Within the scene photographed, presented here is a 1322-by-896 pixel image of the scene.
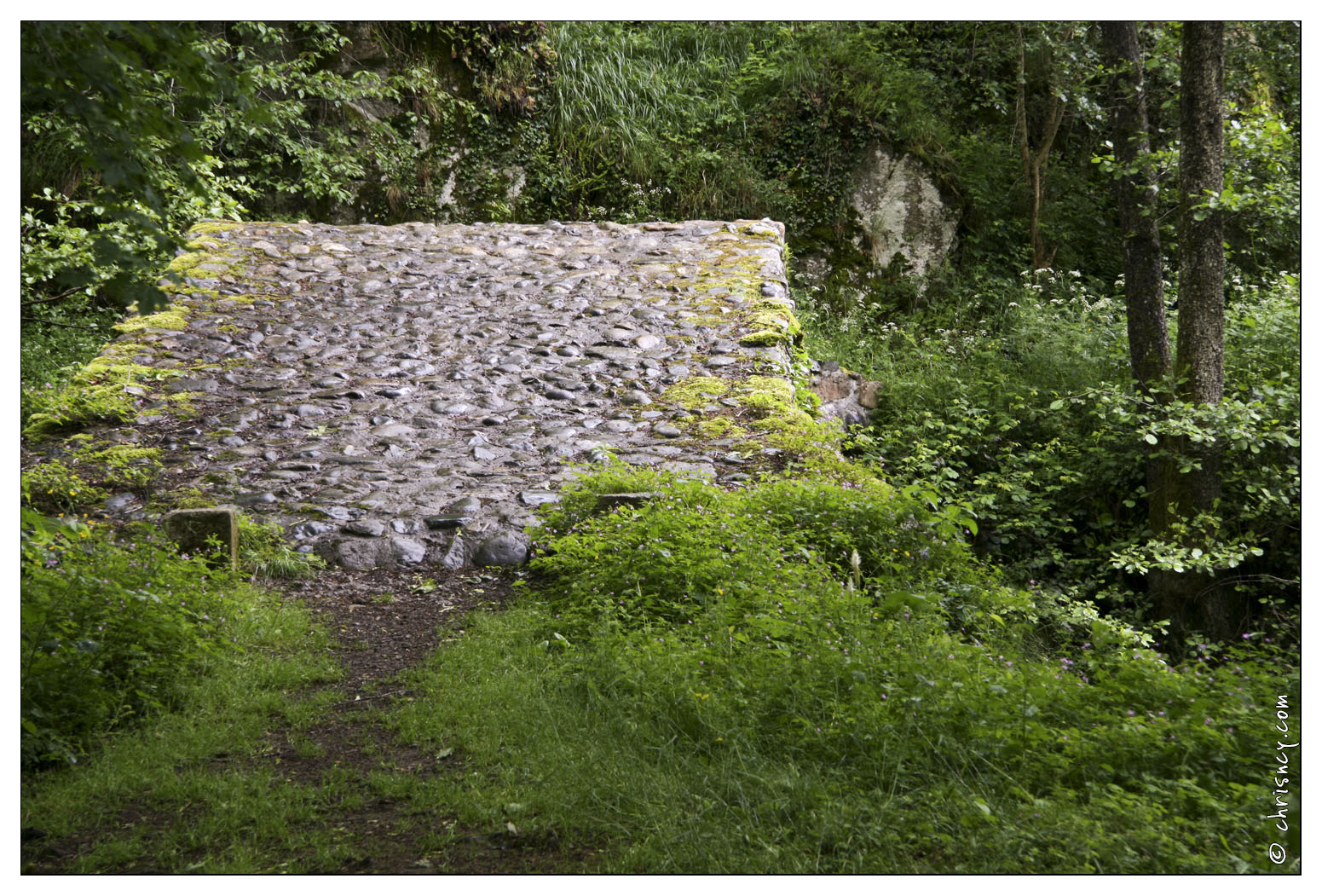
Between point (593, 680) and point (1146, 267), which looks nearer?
point (593, 680)

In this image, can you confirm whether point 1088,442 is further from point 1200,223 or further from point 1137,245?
point 1200,223

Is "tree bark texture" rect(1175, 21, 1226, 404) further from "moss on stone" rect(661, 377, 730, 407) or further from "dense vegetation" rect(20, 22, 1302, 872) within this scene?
"moss on stone" rect(661, 377, 730, 407)

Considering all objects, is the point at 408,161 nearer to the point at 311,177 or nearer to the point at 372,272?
the point at 311,177

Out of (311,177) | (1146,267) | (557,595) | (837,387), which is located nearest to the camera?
(557,595)

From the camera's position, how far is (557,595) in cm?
426

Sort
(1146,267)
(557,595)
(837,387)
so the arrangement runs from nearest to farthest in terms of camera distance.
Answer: (557,595) < (1146,267) < (837,387)

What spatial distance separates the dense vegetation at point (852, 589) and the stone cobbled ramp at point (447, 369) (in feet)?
1.68

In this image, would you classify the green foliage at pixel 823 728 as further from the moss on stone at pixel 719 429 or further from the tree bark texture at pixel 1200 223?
the tree bark texture at pixel 1200 223

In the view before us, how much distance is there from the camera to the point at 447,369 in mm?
7125

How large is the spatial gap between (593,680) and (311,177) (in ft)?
28.3

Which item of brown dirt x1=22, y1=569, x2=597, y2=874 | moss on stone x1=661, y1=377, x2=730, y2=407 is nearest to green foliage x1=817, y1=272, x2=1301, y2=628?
moss on stone x1=661, y1=377, x2=730, y2=407

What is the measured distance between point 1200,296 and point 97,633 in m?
5.96

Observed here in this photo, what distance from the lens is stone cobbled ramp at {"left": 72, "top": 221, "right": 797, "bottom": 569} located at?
17.3 ft
